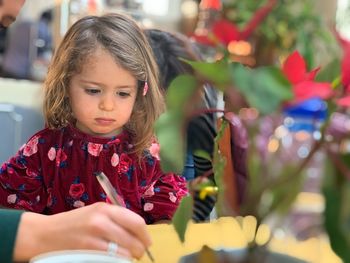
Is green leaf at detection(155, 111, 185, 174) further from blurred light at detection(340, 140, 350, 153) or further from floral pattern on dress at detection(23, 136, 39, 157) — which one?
floral pattern on dress at detection(23, 136, 39, 157)

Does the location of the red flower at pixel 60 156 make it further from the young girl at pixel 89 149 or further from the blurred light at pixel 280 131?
the blurred light at pixel 280 131

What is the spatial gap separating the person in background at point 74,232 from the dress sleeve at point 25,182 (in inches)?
13.3

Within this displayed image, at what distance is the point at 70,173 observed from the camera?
36.6 inches

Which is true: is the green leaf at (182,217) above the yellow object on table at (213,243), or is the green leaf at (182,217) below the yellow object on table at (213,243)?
above

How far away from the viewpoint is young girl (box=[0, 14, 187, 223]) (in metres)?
0.90

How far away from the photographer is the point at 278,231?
39 centimetres

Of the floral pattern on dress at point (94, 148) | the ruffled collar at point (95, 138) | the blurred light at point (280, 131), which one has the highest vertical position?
the blurred light at point (280, 131)

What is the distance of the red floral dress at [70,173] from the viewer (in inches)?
36.4

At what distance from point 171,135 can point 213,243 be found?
36 centimetres

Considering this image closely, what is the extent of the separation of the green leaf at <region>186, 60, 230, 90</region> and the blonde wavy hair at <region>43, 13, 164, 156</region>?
0.53 meters

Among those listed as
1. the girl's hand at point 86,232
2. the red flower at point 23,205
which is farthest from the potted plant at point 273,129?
the red flower at point 23,205

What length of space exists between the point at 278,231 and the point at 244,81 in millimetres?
125

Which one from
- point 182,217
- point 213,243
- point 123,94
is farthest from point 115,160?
point 182,217

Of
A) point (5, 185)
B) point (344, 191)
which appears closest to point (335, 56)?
point (344, 191)
